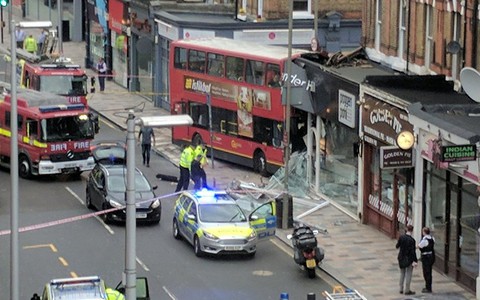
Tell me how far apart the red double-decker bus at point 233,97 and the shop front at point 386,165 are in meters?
6.31

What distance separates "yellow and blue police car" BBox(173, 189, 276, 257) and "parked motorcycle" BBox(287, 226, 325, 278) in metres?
1.91

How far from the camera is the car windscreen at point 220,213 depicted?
37562 millimetres

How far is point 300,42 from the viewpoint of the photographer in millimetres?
59375

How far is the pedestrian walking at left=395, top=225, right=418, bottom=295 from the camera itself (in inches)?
1323

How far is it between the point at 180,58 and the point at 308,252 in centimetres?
1921

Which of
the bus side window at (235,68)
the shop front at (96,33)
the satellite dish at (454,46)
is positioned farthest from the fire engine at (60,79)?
the satellite dish at (454,46)

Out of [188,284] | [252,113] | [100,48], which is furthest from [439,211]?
[100,48]

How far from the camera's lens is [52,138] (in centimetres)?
4756

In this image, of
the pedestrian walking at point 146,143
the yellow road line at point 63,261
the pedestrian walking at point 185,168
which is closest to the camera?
the yellow road line at point 63,261

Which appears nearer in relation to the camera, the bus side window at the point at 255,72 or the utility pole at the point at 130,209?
the utility pole at the point at 130,209

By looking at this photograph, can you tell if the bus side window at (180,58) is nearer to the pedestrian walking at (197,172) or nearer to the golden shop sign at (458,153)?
the pedestrian walking at (197,172)

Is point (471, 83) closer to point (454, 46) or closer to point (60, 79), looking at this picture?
point (454, 46)

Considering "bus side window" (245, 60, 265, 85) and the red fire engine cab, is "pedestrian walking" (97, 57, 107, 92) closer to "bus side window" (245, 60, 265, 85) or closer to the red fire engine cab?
the red fire engine cab

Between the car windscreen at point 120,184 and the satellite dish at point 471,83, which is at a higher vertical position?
the satellite dish at point 471,83
